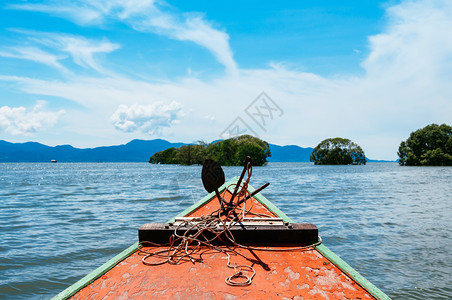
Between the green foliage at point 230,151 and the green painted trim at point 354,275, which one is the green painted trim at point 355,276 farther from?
the green foliage at point 230,151

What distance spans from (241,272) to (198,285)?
1.32ft

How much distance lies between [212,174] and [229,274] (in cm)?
134

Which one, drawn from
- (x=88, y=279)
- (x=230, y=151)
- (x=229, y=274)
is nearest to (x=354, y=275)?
(x=229, y=274)

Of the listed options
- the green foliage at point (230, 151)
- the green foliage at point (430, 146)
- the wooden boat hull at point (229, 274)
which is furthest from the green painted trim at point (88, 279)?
the green foliage at point (430, 146)

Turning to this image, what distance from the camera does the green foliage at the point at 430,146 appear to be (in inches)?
2908

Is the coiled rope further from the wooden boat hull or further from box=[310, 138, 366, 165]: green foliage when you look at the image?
box=[310, 138, 366, 165]: green foliage

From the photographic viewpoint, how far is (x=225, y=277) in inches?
108

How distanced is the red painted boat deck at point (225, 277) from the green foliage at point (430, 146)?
86515 millimetres

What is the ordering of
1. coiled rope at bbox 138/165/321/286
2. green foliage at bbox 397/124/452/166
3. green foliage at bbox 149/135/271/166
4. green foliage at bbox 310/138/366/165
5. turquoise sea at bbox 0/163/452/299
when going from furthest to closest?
green foliage at bbox 310/138/366/165 → green foliage at bbox 397/124/452/166 → green foliage at bbox 149/135/271/166 → turquoise sea at bbox 0/163/452/299 → coiled rope at bbox 138/165/321/286

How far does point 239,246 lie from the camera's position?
341 centimetres

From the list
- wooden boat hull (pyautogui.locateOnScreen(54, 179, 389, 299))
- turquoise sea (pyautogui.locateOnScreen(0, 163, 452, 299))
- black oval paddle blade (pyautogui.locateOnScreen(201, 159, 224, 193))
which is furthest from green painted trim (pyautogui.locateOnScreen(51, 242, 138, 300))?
turquoise sea (pyautogui.locateOnScreen(0, 163, 452, 299))

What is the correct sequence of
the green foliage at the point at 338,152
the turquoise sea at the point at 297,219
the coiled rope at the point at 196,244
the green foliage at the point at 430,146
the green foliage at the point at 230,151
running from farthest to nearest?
the green foliage at the point at 338,152
the green foliage at the point at 430,146
the green foliage at the point at 230,151
the turquoise sea at the point at 297,219
the coiled rope at the point at 196,244

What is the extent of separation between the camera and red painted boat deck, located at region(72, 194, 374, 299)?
250 cm

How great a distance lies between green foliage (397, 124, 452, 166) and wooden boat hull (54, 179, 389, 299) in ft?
284
